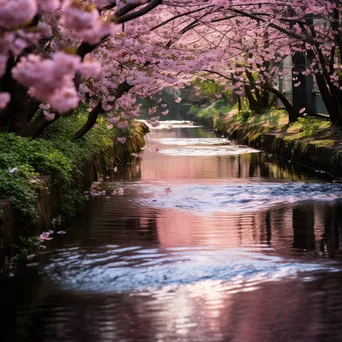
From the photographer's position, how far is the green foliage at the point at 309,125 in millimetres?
24823

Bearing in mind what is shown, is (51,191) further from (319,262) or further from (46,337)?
(46,337)

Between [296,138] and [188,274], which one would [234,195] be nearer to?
[188,274]

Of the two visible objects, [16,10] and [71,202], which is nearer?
[16,10]

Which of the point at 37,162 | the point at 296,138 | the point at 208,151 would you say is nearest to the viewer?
the point at 37,162

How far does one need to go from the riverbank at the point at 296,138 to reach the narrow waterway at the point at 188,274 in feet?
15.9

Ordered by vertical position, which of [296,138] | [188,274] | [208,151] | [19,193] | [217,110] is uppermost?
[217,110]

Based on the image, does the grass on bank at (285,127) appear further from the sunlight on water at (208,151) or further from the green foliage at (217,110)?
the green foliage at (217,110)

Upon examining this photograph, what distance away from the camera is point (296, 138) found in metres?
25.0

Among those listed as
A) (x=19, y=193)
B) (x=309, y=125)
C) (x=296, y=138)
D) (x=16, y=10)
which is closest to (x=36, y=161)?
(x=19, y=193)

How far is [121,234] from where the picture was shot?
11156 mm

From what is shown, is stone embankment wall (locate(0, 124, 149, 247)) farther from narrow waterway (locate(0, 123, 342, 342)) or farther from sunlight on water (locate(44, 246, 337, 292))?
sunlight on water (locate(44, 246, 337, 292))

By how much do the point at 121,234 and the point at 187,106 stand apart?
7433 centimetres

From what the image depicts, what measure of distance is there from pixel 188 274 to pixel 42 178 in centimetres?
358

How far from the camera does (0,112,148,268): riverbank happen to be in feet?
30.3
